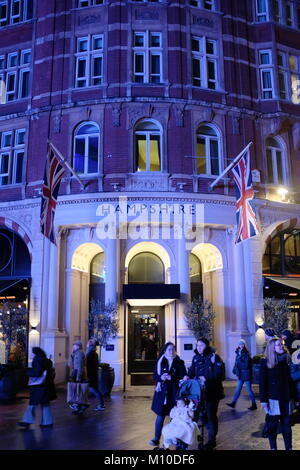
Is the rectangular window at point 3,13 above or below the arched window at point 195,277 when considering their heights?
above

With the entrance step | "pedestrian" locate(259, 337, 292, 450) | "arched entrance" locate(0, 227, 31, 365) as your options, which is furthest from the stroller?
the entrance step

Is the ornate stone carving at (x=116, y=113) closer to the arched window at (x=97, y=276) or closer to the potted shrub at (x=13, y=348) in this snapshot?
the arched window at (x=97, y=276)

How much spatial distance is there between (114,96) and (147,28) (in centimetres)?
356

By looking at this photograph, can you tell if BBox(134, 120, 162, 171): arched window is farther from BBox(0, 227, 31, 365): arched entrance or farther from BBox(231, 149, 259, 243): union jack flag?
BBox(0, 227, 31, 365): arched entrance

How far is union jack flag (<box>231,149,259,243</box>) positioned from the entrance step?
644cm

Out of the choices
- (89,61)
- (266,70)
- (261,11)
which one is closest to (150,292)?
(89,61)

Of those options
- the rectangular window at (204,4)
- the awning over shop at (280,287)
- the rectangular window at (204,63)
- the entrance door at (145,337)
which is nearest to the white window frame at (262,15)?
the rectangular window at (204,4)

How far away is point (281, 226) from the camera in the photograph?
765 inches

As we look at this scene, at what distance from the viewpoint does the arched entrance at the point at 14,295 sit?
16.5 metres

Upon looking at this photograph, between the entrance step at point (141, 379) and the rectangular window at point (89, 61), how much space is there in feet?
40.3

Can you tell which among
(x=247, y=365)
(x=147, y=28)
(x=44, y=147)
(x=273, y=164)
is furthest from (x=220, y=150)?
(x=247, y=365)

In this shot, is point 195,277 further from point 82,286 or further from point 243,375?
point 243,375

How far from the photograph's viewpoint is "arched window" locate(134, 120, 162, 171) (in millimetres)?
18719
